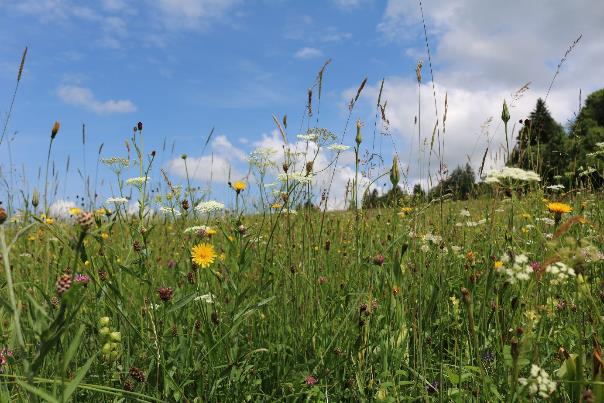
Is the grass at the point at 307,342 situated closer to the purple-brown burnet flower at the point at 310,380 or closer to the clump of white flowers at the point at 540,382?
the purple-brown burnet flower at the point at 310,380

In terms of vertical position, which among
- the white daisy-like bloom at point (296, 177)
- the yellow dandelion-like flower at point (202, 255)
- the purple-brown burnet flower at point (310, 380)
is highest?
the white daisy-like bloom at point (296, 177)

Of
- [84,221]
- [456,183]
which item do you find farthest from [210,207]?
[456,183]

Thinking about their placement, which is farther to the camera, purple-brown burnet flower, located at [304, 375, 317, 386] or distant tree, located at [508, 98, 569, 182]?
distant tree, located at [508, 98, 569, 182]

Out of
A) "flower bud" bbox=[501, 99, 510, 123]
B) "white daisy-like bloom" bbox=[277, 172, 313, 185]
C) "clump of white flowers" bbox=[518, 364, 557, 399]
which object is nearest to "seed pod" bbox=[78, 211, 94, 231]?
"clump of white flowers" bbox=[518, 364, 557, 399]

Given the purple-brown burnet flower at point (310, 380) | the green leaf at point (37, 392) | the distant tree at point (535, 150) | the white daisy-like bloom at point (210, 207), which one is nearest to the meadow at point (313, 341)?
A: the purple-brown burnet flower at point (310, 380)

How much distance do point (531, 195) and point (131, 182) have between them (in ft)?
13.7

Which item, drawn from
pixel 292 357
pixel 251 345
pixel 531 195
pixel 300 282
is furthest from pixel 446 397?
pixel 531 195

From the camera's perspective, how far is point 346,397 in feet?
5.41

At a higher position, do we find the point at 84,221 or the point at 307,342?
the point at 84,221

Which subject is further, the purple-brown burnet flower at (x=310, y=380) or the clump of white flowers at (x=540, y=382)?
the purple-brown burnet flower at (x=310, y=380)

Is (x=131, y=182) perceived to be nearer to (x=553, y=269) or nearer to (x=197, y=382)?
(x=197, y=382)

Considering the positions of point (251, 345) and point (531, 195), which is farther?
point (531, 195)

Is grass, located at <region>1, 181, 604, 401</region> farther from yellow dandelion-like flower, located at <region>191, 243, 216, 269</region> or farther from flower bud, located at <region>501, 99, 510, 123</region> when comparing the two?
flower bud, located at <region>501, 99, 510, 123</region>

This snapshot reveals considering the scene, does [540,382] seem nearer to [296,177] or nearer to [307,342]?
[307,342]
